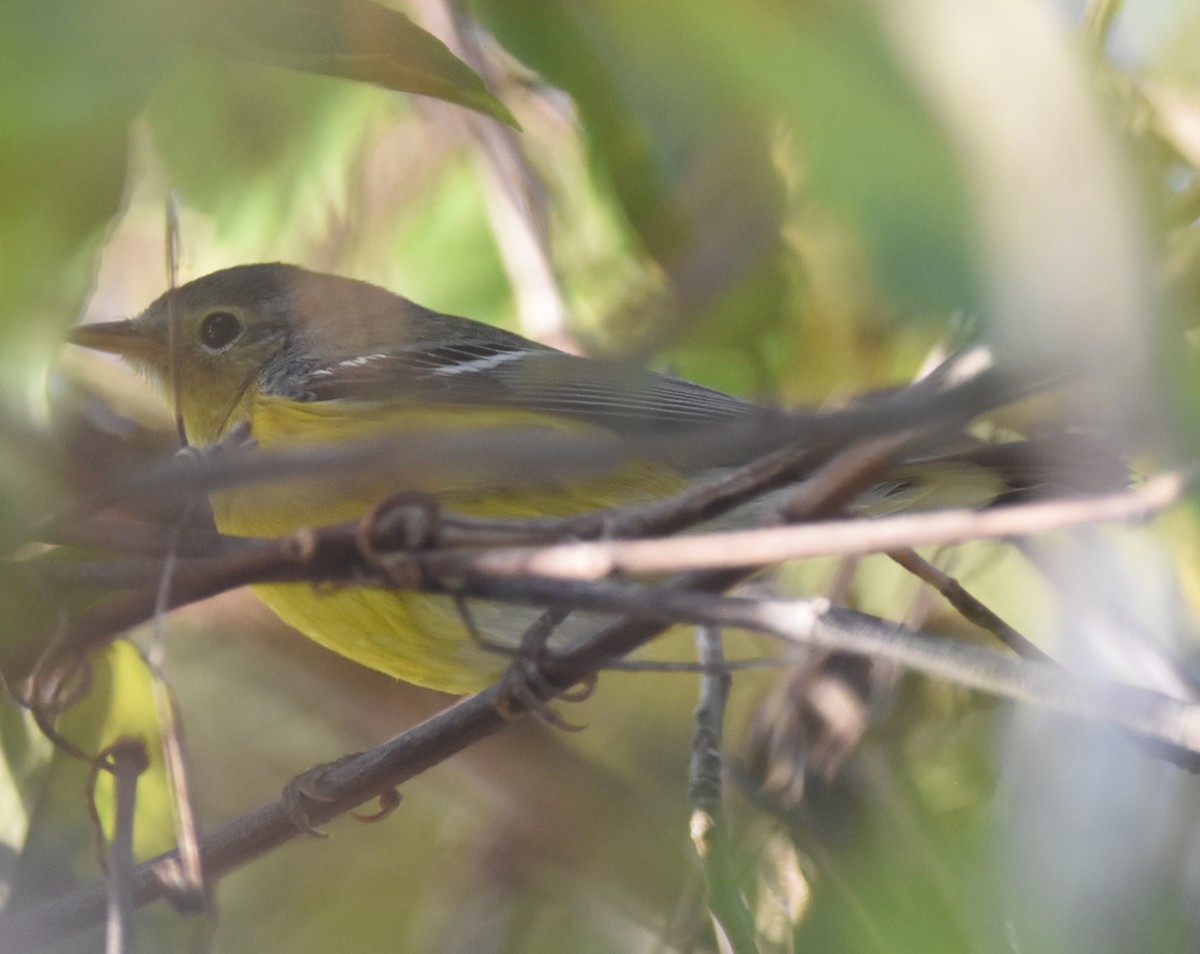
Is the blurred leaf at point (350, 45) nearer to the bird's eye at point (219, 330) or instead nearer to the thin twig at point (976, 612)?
the thin twig at point (976, 612)

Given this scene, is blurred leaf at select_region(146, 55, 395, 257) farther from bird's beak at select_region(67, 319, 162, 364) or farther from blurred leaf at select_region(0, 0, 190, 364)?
blurred leaf at select_region(0, 0, 190, 364)

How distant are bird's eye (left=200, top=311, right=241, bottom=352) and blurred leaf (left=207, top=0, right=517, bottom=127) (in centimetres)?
237

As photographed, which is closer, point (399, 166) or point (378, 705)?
point (399, 166)

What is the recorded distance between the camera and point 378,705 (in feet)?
12.0

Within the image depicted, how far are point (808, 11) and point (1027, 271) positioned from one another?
0.25 metres

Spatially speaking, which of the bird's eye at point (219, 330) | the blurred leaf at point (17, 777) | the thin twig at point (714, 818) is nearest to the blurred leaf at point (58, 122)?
the thin twig at point (714, 818)

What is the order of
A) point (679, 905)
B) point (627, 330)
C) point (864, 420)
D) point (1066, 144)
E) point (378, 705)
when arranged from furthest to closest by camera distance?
point (378, 705) → point (679, 905) → point (627, 330) → point (864, 420) → point (1066, 144)

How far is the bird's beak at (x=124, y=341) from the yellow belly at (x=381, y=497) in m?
0.47

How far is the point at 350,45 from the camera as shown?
117 cm

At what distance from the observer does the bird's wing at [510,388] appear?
9.04 ft

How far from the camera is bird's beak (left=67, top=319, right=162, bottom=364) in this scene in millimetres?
3259

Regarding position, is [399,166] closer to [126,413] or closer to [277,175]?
[277,175]

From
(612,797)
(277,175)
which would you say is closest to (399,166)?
(277,175)

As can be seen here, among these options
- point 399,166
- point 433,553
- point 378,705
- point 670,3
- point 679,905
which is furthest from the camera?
point 378,705
